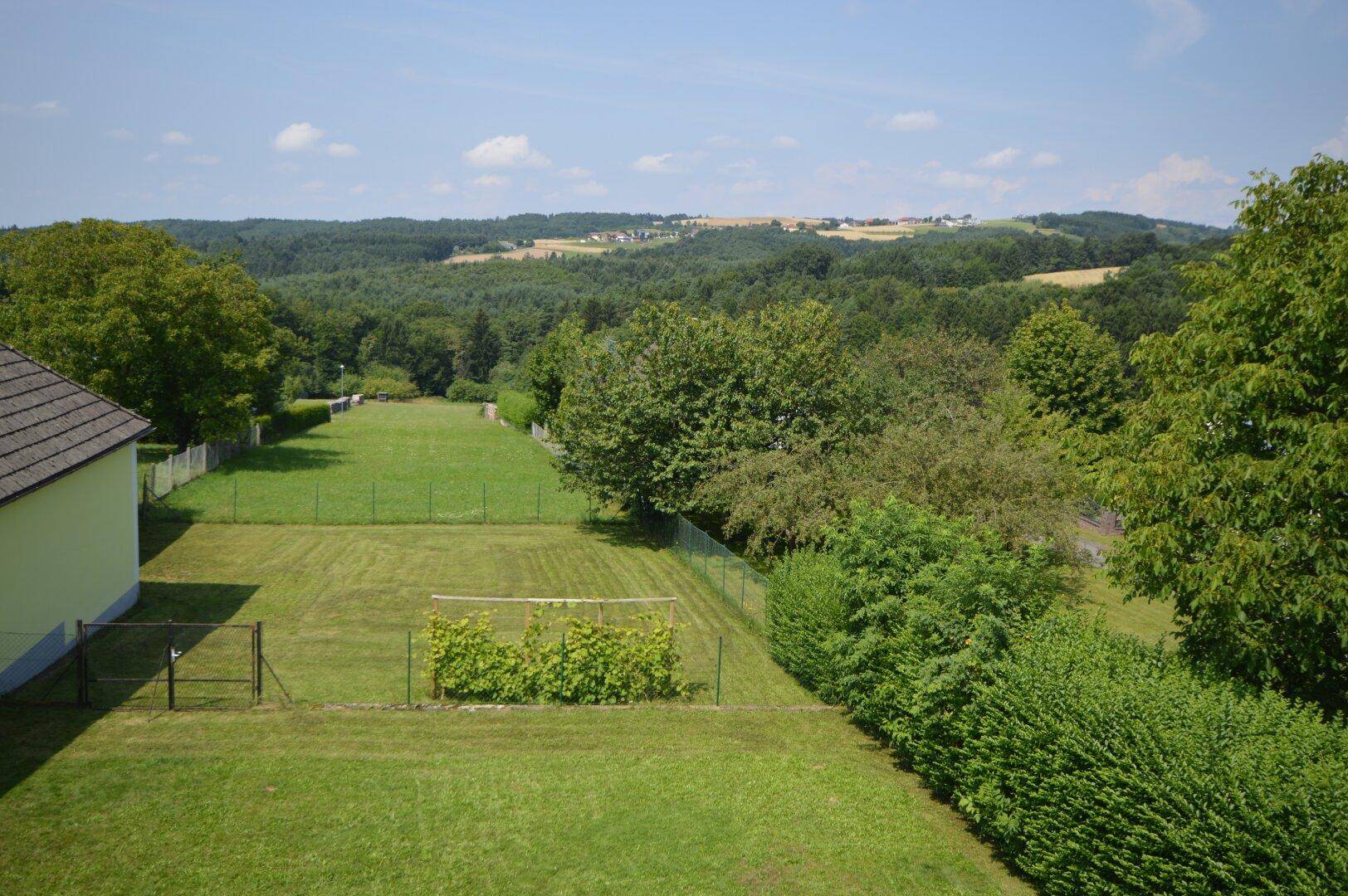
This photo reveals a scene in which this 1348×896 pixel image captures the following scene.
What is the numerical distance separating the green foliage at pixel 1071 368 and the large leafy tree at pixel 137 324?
4013cm

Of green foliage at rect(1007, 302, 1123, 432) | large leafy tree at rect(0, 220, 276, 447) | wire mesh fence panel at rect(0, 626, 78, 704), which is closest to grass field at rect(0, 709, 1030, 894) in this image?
wire mesh fence panel at rect(0, 626, 78, 704)

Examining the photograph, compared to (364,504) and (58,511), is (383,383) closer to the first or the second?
(364,504)

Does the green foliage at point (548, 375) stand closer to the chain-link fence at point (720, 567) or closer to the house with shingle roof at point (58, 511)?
the chain-link fence at point (720, 567)

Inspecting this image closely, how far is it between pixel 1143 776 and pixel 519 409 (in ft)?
195

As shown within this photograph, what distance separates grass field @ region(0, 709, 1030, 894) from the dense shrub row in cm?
115

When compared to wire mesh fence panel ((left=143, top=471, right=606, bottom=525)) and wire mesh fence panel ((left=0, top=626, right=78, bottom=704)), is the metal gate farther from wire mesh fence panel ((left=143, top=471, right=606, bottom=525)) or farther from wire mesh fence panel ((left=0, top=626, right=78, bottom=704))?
wire mesh fence panel ((left=143, top=471, right=606, bottom=525))

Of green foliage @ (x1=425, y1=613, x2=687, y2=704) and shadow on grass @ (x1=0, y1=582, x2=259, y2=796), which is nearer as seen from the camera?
→ shadow on grass @ (x1=0, y1=582, x2=259, y2=796)

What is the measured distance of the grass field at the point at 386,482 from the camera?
33.9 m

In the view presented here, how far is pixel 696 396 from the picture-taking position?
30.3 m

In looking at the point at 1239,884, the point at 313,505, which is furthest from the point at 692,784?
the point at 313,505

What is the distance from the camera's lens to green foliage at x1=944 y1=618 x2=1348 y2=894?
8320 millimetres

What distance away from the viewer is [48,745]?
1371cm

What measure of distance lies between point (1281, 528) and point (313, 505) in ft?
104

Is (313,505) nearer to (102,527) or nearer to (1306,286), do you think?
(102,527)
